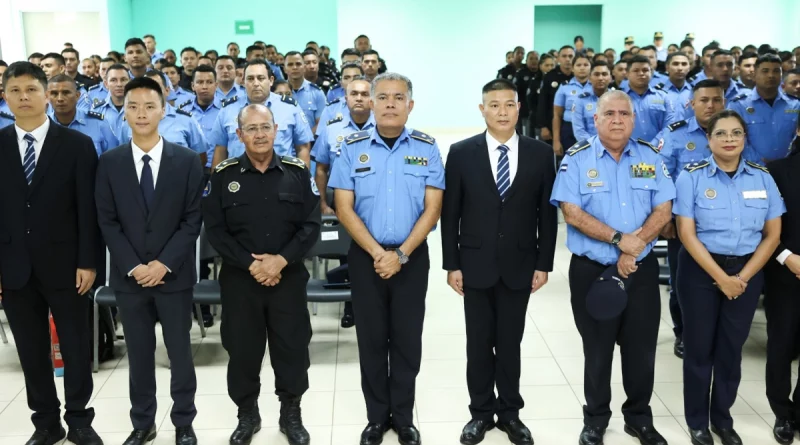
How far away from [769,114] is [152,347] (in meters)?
4.08

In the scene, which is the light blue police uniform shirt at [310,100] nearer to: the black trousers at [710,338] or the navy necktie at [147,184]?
the navy necktie at [147,184]

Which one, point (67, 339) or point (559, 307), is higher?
point (67, 339)

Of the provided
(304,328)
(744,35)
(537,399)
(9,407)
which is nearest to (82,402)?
(9,407)

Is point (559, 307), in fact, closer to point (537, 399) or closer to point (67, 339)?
point (537, 399)

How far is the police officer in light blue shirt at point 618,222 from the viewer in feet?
10.2

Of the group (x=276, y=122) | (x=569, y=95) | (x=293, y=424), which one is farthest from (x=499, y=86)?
(x=569, y=95)

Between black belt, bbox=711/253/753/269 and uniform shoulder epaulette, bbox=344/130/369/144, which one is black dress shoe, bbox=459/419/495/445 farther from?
uniform shoulder epaulette, bbox=344/130/369/144

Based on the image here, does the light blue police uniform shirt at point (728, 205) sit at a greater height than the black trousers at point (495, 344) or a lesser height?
greater

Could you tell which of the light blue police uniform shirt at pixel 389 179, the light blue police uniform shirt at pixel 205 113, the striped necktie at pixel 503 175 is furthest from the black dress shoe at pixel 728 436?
the light blue police uniform shirt at pixel 205 113

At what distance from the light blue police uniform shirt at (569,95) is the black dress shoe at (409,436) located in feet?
Result: 16.8

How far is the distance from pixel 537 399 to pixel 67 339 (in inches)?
91.1

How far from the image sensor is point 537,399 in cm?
379

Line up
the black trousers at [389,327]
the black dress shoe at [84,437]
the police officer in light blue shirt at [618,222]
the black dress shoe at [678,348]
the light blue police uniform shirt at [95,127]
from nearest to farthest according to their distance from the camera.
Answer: the police officer in light blue shirt at [618,222] < the black trousers at [389,327] < the black dress shoe at [84,437] < the black dress shoe at [678,348] < the light blue police uniform shirt at [95,127]

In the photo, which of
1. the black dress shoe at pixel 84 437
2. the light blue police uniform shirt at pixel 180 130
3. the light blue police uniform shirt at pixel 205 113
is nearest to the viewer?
the black dress shoe at pixel 84 437
